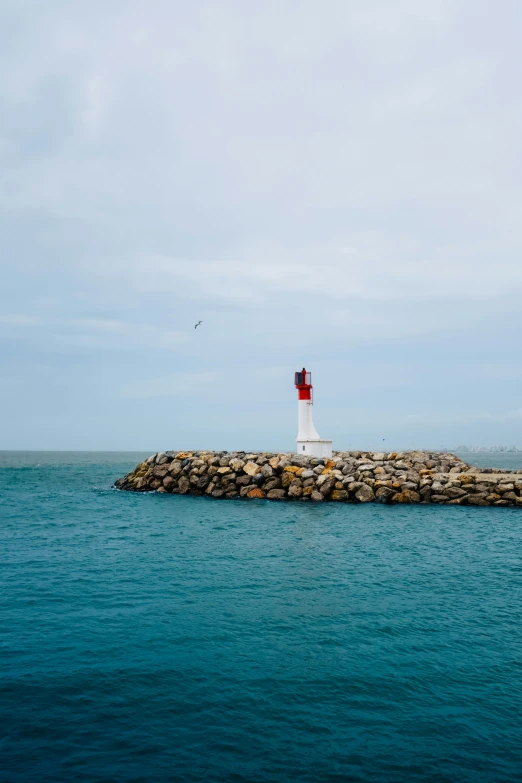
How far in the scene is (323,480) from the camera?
35750 millimetres

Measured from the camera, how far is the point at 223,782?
258 inches

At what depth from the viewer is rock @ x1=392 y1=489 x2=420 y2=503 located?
3434cm

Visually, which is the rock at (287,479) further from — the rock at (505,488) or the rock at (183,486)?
the rock at (505,488)

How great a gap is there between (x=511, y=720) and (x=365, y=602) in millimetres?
5699

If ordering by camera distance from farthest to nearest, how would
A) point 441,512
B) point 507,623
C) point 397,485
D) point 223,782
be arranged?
point 397,485 → point 441,512 → point 507,623 → point 223,782

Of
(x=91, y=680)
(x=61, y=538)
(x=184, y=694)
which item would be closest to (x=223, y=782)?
(x=184, y=694)

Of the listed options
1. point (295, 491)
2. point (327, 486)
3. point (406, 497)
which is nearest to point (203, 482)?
point (295, 491)

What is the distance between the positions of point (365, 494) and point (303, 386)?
12.4 m

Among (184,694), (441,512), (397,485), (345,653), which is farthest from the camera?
(397,485)

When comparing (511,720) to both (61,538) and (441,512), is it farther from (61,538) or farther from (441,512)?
(441,512)

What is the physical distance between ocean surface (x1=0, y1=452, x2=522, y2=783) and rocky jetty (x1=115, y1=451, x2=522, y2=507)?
13.5 meters

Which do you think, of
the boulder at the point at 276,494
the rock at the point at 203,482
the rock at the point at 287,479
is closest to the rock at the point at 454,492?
the rock at the point at 287,479

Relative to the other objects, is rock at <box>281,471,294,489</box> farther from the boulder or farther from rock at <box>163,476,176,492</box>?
rock at <box>163,476,176,492</box>

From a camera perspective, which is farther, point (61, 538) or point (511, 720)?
point (61, 538)
